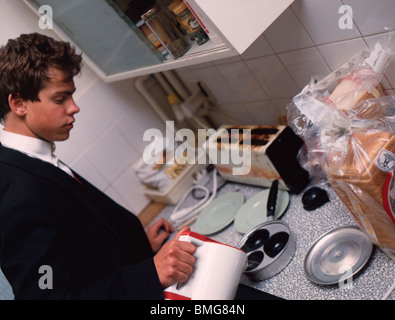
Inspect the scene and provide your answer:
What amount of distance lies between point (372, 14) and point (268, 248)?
0.64 meters

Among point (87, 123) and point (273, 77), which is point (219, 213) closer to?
point (273, 77)

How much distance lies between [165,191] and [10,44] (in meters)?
0.82

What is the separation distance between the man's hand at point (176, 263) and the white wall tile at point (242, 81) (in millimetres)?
700

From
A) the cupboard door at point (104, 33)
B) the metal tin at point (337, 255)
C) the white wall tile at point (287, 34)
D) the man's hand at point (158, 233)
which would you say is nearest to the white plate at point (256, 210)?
the metal tin at point (337, 255)

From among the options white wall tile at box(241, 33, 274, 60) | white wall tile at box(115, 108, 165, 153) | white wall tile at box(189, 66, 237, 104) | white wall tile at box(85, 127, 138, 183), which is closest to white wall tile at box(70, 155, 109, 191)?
white wall tile at box(85, 127, 138, 183)

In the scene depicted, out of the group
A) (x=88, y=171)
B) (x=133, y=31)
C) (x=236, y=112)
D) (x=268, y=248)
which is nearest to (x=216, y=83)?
(x=236, y=112)

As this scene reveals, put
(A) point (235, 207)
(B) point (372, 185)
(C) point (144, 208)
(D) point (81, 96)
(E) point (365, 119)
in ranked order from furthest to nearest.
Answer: (C) point (144, 208) < (D) point (81, 96) < (A) point (235, 207) < (E) point (365, 119) < (B) point (372, 185)

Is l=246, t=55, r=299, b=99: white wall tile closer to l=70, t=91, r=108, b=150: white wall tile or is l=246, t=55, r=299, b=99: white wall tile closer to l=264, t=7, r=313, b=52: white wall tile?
l=264, t=7, r=313, b=52: white wall tile

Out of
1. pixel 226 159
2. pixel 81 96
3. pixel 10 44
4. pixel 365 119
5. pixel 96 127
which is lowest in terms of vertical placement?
pixel 226 159

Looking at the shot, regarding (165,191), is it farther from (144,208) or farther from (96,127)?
(96,127)

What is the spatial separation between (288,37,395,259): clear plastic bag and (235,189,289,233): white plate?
25 centimetres

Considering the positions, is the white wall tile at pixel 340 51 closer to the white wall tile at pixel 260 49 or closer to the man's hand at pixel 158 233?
the white wall tile at pixel 260 49

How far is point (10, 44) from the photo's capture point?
1021 mm

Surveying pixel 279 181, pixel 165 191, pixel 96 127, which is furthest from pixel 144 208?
pixel 279 181
